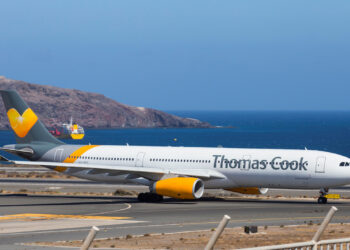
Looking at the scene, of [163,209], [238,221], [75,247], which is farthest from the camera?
[163,209]

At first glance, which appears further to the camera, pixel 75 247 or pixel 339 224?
pixel 339 224

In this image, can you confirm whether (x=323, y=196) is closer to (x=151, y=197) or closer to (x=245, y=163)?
(x=245, y=163)

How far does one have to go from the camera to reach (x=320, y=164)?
47781mm

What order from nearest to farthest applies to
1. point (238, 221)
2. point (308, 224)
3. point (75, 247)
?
point (75, 247) < point (308, 224) < point (238, 221)

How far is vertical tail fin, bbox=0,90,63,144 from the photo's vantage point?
189 ft

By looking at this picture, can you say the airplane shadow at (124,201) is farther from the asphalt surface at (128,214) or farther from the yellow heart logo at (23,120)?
the yellow heart logo at (23,120)

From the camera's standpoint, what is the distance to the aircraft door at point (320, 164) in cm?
4762

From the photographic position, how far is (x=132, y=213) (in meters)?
41.6

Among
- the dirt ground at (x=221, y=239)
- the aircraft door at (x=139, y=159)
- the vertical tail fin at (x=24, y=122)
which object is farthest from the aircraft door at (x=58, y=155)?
the dirt ground at (x=221, y=239)

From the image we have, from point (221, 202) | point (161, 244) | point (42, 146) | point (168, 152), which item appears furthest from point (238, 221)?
point (42, 146)

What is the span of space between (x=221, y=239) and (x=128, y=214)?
13.1m

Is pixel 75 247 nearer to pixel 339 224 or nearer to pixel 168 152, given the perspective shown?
pixel 339 224

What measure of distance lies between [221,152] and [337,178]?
8092 mm

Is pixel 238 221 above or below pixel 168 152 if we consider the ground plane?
below
